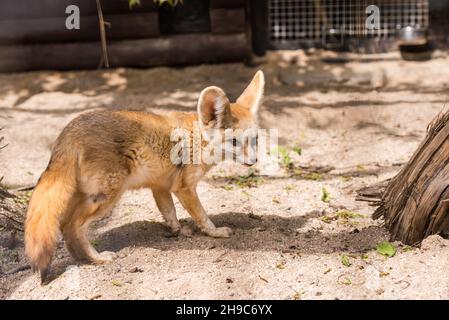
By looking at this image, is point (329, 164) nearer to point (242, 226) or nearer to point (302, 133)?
point (302, 133)

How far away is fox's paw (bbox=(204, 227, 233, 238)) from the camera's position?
407 centimetres

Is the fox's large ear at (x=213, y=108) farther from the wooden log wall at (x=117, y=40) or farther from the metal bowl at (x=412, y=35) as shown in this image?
the metal bowl at (x=412, y=35)

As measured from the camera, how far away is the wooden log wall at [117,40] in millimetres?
8109

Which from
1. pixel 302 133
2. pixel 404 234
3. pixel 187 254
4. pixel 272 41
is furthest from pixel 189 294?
pixel 272 41

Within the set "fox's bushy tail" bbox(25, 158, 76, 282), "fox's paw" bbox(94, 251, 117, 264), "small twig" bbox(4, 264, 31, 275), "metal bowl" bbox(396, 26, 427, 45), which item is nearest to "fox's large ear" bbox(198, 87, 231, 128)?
"fox's bushy tail" bbox(25, 158, 76, 282)

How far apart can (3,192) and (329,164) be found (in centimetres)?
280

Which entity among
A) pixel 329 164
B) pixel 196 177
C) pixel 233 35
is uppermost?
pixel 233 35

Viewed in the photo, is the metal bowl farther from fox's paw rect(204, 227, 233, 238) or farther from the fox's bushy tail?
the fox's bushy tail

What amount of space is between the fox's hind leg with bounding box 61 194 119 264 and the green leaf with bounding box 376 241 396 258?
152 cm

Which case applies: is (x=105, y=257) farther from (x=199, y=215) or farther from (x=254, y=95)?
(x=254, y=95)

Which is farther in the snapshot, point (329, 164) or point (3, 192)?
point (329, 164)

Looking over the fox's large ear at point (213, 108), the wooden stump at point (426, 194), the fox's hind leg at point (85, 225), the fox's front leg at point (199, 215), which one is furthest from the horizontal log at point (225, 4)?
the fox's hind leg at point (85, 225)

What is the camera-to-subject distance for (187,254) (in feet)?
12.2

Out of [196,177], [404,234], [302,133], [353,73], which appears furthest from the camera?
[353,73]
